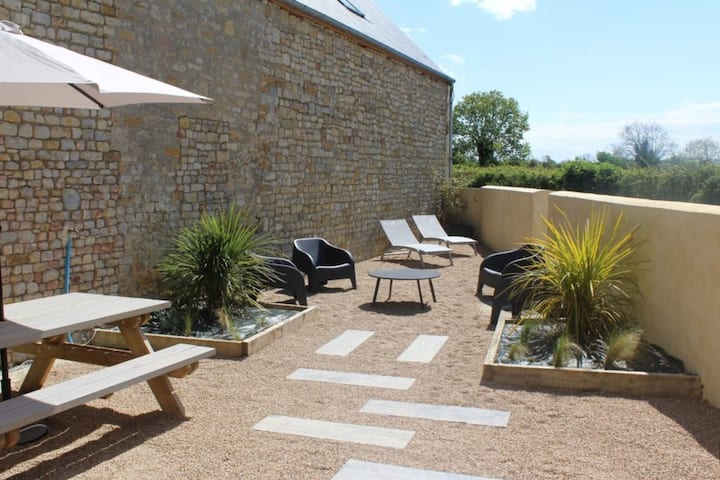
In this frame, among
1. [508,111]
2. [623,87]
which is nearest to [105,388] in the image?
[623,87]

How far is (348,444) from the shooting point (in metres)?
3.49

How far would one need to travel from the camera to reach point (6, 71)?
2924 millimetres

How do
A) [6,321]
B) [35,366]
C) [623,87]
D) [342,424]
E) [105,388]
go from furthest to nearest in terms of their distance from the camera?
1. [623,87]
2. [35,366]
3. [342,424]
4. [6,321]
5. [105,388]

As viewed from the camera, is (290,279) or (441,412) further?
(290,279)

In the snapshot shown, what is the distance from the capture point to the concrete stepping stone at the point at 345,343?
18.0ft

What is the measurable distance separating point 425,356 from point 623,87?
102ft

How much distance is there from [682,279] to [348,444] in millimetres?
2762

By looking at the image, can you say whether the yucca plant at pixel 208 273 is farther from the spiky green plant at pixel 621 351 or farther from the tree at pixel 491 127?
the tree at pixel 491 127

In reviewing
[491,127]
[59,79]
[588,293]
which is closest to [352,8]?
[588,293]

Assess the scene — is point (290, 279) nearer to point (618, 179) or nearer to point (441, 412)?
point (441, 412)

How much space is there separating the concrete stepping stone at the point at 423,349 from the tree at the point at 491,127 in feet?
149

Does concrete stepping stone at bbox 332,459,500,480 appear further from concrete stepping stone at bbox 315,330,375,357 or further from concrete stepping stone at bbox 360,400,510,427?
concrete stepping stone at bbox 315,330,375,357

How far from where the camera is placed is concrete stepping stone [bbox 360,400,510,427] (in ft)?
12.6

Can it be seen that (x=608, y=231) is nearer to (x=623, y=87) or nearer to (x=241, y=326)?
(x=241, y=326)
